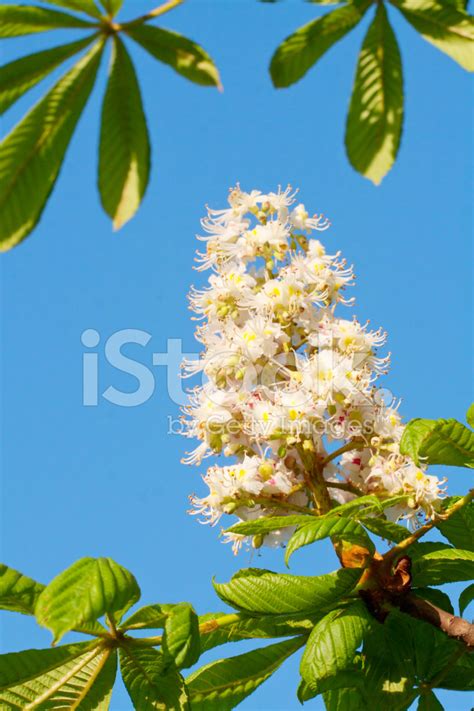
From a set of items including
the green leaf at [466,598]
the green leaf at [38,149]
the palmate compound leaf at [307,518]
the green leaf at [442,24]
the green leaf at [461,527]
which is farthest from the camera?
the green leaf at [466,598]

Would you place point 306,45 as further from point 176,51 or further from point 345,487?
point 345,487

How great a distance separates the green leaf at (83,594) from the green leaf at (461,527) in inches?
48.7

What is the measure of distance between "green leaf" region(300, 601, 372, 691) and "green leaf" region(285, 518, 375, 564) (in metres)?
0.28

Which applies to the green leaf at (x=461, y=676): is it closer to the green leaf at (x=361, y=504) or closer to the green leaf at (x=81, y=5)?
the green leaf at (x=361, y=504)

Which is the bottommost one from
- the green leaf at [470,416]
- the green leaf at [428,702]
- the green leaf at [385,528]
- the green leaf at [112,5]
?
the green leaf at [428,702]

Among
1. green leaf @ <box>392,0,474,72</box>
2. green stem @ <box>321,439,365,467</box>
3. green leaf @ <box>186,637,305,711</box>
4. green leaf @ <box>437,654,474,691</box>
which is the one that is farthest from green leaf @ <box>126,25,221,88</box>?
green leaf @ <box>437,654,474,691</box>

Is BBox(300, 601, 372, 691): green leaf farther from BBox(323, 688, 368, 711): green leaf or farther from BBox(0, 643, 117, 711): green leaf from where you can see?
BBox(0, 643, 117, 711): green leaf

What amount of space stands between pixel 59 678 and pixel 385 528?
117cm

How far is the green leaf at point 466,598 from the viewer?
3457mm

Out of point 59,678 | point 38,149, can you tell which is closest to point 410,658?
Answer: point 59,678

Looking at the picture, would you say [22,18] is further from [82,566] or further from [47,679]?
[47,679]

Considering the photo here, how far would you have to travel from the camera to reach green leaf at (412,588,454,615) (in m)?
3.46

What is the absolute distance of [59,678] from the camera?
9.72ft

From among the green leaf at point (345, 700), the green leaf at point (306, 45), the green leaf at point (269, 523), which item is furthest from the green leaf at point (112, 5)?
the green leaf at point (345, 700)
